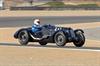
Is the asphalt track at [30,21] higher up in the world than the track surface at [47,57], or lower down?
lower down

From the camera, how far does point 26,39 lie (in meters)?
23.2

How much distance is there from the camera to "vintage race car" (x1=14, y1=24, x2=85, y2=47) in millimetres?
21698

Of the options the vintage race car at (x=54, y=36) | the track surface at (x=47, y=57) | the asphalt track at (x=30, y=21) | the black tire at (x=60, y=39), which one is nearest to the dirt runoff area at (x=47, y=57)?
the track surface at (x=47, y=57)

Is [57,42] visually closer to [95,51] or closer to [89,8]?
[95,51]

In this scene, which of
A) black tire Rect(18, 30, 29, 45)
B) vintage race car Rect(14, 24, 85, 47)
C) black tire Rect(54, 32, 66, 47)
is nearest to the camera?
black tire Rect(54, 32, 66, 47)

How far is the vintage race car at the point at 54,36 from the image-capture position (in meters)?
21.7

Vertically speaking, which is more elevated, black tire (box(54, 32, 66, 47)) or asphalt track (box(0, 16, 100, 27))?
black tire (box(54, 32, 66, 47))

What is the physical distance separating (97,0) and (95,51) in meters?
82.1

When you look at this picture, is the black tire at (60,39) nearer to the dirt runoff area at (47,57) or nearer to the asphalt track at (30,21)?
the dirt runoff area at (47,57)

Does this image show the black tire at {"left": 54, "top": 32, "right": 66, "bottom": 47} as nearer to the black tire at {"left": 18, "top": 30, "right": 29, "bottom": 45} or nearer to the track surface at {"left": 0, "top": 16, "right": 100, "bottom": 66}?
the track surface at {"left": 0, "top": 16, "right": 100, "bottom": 66}

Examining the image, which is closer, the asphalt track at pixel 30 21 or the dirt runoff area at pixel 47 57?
the dirt runoff area at pixel 47 57

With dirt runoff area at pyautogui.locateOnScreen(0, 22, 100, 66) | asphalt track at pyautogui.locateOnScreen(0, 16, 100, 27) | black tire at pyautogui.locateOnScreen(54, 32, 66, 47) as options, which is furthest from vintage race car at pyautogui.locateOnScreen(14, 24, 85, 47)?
asphalt track at pyautogui.locateOnScreen(0, 16, 100, 27)

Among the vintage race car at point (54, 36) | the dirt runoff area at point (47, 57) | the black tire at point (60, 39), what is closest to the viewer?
the dirt runoff area at point (47, 57)

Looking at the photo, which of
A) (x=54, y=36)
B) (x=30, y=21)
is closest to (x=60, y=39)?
(x=54, y=36)
